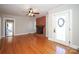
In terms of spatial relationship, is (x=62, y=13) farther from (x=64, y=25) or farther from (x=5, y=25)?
(x=5, y=25)

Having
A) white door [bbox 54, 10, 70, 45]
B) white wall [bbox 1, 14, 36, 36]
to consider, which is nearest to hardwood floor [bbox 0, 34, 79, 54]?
white door [bbox 54, 10, 70, 45]

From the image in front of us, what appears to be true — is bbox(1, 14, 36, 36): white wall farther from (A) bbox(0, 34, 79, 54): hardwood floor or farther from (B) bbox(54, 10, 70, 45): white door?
(A) bbox(0, 34, 79, 54): hardwood floor

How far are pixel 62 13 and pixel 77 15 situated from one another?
1.03 m

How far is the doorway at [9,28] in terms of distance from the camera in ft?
27.5

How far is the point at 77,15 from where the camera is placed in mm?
3943

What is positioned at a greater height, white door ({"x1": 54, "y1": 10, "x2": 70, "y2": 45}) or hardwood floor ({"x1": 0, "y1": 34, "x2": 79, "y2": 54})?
white door ({"x1": 54, "y1": 10, "x2": 70, "y2": 45})

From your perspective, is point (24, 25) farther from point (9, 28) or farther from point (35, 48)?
point (35, 48)

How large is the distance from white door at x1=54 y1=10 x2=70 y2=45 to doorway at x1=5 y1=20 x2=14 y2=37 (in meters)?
4.75

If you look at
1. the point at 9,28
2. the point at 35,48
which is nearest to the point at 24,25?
the point at 9,28

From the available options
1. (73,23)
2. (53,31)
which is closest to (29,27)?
(53,31)

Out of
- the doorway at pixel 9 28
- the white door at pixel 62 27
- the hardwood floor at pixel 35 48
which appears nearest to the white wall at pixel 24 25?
the doorway at pixel 9 28

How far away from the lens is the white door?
4445 millimetres

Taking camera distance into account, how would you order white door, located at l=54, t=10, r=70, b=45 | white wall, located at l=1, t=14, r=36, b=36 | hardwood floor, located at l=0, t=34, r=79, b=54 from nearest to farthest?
hardwood floor, located at l=0, t=34, r=79, b=54 → white door, located at l=54, t=10, r=70, b=45 → white wall, located at l=1, t=14, r=36, b=36

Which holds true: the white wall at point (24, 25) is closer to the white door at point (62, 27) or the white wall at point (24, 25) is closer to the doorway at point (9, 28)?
the doorway at point (9, 28)
